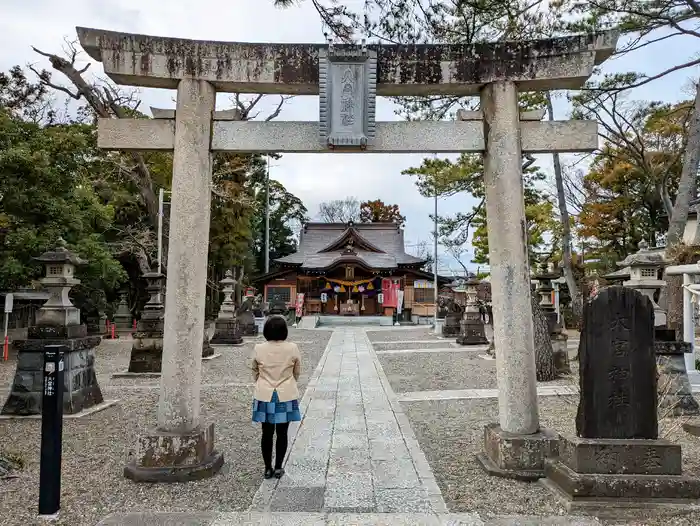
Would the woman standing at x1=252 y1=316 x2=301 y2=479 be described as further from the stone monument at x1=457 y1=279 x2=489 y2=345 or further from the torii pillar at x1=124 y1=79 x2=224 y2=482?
the stone monument at x1=457 y1=279 x2=489 y2=345

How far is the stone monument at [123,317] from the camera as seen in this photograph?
24938 millimetres

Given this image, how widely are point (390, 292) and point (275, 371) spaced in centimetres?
3047

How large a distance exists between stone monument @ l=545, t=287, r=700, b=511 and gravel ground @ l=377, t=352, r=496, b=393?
579cm

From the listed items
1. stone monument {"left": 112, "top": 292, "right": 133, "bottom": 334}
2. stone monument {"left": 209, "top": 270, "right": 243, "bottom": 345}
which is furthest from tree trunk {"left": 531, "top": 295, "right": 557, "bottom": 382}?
stone monument {"left": 112, "top": 292, "right": 133, "bottom": 334}

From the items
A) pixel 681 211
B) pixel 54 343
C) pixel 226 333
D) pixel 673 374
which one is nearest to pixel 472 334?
pixel 681 211

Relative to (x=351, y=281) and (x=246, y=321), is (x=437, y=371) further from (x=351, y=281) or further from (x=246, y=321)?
(x=351, y=281)

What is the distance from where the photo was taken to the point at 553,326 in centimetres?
1234

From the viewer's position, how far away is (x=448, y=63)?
4.88 m

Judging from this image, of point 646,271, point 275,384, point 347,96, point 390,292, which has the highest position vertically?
point 347,96

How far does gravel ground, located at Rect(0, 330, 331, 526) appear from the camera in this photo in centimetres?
394

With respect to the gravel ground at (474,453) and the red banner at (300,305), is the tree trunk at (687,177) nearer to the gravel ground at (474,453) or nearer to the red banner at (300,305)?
the gravel ground at (474,453)

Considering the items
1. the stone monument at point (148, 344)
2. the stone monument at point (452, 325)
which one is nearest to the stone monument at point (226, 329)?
the stone monument at point (148, 344)

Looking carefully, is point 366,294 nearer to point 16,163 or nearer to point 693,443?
point 16,163

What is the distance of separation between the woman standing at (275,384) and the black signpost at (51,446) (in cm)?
149
